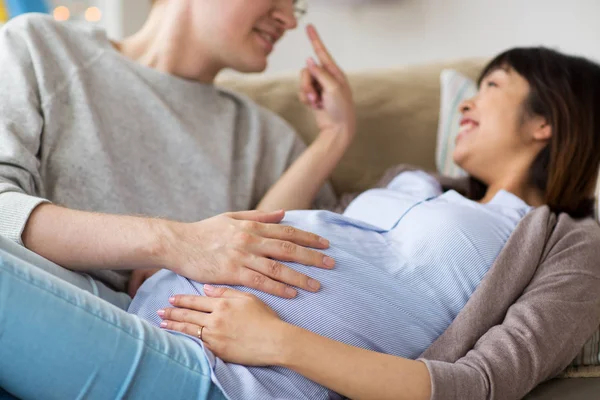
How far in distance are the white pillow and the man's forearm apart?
91 centimetres

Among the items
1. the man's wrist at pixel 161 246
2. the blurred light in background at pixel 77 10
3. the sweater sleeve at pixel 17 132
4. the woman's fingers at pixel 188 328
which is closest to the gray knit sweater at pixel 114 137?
the sweater sleeve at pixel 17 132

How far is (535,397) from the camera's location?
1160 millimetres

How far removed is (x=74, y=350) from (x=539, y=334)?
712 mm

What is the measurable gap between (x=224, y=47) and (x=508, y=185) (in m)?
0.75

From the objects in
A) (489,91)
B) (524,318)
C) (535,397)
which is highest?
(489,91)

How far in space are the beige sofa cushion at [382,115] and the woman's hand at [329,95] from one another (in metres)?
0.14

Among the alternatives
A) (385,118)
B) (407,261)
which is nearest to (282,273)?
(407,261)

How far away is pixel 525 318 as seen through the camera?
1.15 metres

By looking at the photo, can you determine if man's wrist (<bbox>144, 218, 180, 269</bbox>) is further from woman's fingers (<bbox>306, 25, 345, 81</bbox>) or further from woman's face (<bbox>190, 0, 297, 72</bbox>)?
woman's fingers (<bbox>306, 25, 345, 81</bbox>)

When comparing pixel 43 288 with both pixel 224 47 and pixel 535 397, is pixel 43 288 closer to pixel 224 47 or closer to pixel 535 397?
pixel 535 397

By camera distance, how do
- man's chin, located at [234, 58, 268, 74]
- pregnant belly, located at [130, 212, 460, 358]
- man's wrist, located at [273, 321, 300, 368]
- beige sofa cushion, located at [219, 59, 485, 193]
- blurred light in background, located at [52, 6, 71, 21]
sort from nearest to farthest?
man's wrist, located at [273, 321, 300, 368] → pregnant belly, located at [130, 212, 460, 358] → man's chin, located at [234, 58, 268, 74] → beige sofa cushion, located at [219, 59, 485, 193] → blurred light in background, located at [52, 6, 71, 21]

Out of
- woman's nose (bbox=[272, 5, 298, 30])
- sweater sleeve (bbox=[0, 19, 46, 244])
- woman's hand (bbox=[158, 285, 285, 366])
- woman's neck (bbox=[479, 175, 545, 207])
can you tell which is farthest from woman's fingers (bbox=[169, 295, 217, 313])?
woman's nose (bbox=[272, 5, 298, 30])

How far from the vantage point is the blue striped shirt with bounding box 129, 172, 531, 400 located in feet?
3.57

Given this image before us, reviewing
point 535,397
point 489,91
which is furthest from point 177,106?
point 535,397
